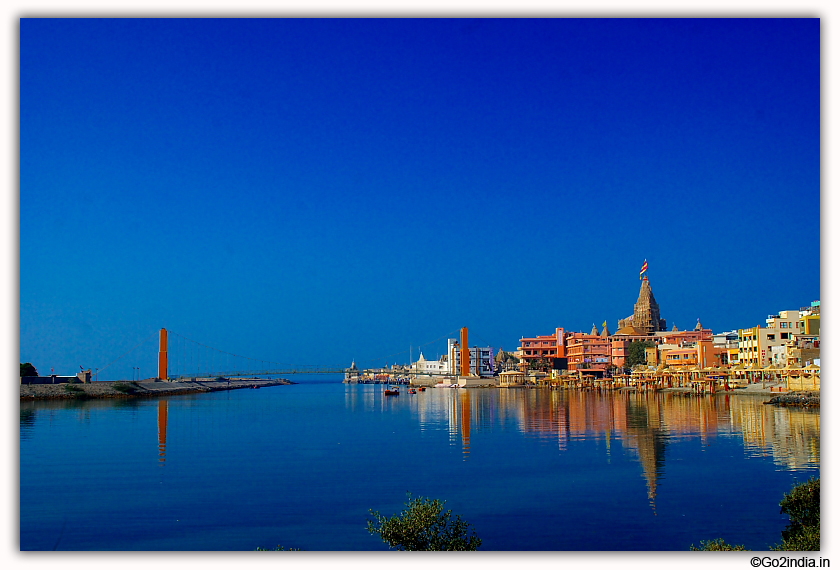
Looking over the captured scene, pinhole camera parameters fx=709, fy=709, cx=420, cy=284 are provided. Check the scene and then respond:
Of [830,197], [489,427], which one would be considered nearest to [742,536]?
[830,197]

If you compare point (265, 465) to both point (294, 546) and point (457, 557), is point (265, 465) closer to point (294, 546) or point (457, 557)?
point (294, 546)

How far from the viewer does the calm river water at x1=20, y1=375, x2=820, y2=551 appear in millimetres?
8969

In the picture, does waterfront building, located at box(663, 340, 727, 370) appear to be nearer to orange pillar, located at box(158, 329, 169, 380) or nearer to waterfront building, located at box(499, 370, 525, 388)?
waterfront building, located at box(499, 370, 525, 388)

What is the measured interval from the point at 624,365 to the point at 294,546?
200 feet

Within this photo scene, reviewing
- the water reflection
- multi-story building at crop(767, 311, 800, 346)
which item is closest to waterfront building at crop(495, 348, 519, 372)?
multi-story building at crop(767, 311, 800, 346)

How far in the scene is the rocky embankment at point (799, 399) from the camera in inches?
1043

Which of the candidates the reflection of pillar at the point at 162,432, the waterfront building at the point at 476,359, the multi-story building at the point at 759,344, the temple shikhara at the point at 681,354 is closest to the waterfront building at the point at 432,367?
the waterfront building at the point at 476,359

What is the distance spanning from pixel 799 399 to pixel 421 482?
20.9 m

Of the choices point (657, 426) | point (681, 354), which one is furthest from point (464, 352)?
point (657, 426)

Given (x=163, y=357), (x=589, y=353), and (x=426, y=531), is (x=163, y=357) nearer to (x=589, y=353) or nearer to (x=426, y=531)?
(x=589, y=353)

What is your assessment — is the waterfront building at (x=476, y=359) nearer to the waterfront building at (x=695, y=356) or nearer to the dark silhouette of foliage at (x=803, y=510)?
the waterfront building at (x=695, y=356)

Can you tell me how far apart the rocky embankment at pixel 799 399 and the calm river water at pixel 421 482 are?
14.4 feet

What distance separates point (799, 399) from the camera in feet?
89.2
